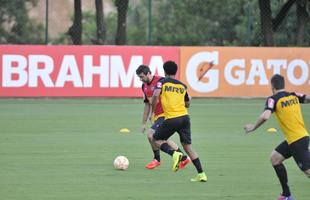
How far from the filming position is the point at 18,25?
47719mm

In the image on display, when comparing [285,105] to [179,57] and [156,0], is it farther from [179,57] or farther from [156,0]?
[156,0]

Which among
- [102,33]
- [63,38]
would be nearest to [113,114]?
[102,33]

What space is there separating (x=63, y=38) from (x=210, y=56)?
84.9 feet

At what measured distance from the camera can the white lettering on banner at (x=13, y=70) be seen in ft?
100

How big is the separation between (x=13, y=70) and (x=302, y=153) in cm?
2005

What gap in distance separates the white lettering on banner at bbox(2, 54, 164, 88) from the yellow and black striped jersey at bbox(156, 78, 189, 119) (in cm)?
1677

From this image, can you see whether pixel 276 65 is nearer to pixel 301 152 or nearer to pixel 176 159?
pixel 176 159

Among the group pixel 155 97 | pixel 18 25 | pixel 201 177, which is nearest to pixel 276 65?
pixel 155 97

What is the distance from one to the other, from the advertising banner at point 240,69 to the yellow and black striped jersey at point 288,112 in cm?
1989

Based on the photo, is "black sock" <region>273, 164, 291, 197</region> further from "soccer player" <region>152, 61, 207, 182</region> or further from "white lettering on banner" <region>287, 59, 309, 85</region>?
"white lettering on banner" <region>287, 59, 309, 85</region>

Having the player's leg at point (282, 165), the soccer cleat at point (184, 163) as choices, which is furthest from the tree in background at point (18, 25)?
the player's leg at point (282, 165)

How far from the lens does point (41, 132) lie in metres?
21.5

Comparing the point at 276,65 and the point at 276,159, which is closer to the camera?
the point at 276,159

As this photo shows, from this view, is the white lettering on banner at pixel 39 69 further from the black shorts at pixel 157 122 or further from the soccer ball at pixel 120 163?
the soccer ball at pixel 120 163
